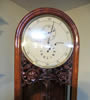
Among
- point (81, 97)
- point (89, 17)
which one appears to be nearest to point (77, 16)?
point (89, 17)

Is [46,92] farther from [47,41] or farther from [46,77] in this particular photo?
[47,41]

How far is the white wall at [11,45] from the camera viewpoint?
89 centimetres

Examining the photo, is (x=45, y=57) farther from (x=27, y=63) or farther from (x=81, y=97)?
(x=81, y=97)

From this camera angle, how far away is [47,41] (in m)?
0.63

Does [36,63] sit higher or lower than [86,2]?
lower

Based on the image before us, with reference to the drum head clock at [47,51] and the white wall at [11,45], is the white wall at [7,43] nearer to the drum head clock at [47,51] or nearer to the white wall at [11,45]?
the white wall at [11,45]

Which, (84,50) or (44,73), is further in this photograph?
(84,50)

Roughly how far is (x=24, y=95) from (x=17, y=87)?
12 centimetres

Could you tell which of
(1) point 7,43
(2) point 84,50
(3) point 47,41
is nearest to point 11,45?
(1) point 7,43

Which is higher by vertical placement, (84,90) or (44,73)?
(44,73)

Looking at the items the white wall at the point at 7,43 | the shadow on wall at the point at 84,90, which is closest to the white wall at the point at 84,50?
the shadow on wall at the point at 84,90

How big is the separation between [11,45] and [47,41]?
18.8 inches

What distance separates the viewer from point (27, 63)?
61cm

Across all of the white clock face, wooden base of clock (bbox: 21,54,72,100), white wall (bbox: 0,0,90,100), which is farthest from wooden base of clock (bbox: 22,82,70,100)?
white wall (bbox: 0,0,90,100)
